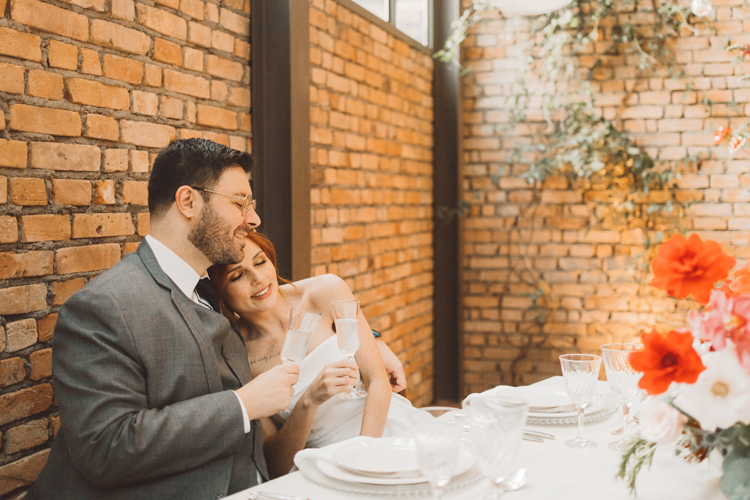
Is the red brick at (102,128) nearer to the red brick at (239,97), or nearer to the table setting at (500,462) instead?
the red brick at (239,97)

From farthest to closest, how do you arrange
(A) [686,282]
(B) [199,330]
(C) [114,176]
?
(C) [114,176]
(B) [199,330]
(A) [686,282]

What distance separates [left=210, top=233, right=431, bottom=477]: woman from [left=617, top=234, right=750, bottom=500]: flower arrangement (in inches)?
38.5

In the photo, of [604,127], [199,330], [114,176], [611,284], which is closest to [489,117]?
[604,127]

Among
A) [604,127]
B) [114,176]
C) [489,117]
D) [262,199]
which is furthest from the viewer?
[489,117]

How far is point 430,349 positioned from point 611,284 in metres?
1.25

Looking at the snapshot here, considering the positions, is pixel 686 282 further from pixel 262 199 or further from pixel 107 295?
pixel 262 199

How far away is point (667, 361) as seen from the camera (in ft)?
3.15

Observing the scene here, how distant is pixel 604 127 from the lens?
13.0 ft

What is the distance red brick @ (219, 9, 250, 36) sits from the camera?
7.78 ft

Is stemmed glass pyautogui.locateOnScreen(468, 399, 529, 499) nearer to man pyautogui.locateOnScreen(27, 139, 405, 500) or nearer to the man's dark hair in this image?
man pyautogui.locateOnScreen(27, 139, 405, 500)

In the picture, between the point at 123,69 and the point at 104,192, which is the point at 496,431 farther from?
the point at 123,69

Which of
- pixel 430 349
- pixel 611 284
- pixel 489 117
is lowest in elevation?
pixel 430 349

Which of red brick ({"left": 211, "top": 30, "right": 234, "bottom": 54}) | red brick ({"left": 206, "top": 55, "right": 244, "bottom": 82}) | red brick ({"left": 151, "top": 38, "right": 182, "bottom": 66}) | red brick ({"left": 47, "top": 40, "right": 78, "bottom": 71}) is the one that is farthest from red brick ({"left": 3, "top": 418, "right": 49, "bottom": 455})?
red brick ({"left": 211, "top": 30, "right": 234, "bottom": 54})

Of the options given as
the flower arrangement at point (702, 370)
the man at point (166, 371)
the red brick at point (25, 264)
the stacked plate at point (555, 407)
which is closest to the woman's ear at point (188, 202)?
the man at point (166, 371)
